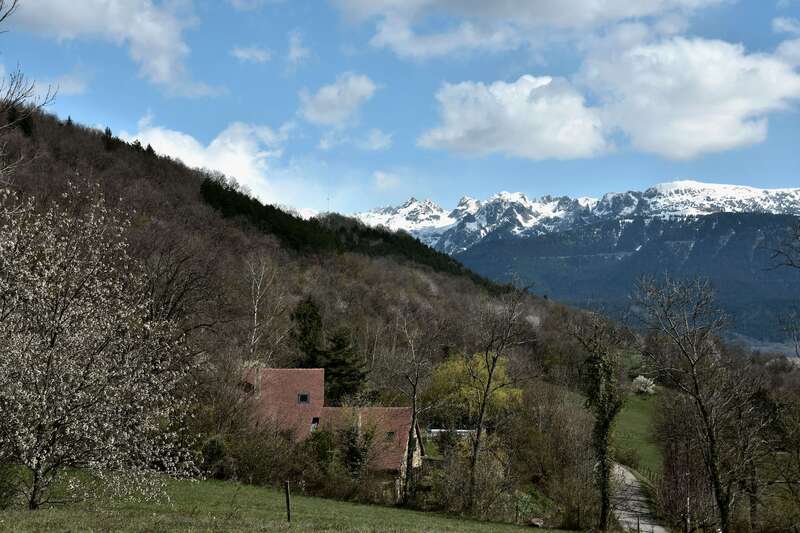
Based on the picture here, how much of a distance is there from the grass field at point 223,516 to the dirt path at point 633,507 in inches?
764

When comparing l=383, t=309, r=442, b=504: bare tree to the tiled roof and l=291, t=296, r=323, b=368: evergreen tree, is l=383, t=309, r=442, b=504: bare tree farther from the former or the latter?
l=291, t=296, r=323, b=368: evergreen tree

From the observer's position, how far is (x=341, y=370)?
58.5m

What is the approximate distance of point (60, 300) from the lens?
19.2 m

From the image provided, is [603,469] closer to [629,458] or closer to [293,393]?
[293,393]

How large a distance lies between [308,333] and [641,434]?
44.8 metres

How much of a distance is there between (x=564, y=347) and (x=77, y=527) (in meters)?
92.1

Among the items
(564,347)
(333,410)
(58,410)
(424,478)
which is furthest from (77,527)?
(564,347)

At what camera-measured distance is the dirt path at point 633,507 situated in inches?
1666

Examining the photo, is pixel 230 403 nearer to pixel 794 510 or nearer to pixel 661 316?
pixel 661 316

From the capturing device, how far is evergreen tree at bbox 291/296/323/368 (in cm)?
6141

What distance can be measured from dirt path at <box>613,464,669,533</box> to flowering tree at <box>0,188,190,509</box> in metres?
30.1

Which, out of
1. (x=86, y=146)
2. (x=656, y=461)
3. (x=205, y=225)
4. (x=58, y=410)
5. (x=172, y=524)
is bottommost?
(x=656, y=461)

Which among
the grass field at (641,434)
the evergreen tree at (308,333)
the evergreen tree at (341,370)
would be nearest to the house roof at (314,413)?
the evergreen tree at (341,370)

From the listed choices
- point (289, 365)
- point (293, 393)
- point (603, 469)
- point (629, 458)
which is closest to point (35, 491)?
point (603, 469)
